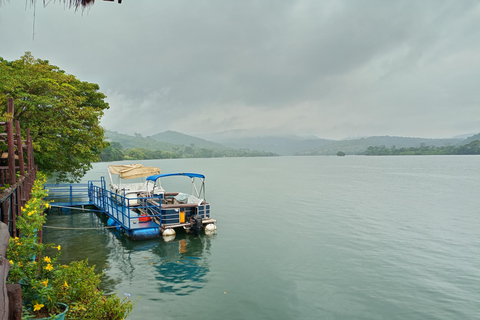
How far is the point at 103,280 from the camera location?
10930 millimetres

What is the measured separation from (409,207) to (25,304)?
30955 millimetres

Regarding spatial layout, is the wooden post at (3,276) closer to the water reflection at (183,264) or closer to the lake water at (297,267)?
the lake water at (297,267)

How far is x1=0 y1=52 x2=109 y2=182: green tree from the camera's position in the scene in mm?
16875

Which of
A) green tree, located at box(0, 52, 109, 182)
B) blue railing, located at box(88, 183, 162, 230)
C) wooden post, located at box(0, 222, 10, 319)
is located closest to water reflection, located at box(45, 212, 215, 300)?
blue railing, located at box(88, 183, 162, 230)

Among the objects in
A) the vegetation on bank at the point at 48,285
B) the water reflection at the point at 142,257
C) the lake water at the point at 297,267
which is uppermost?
the vegetation on bank at the point at 48,285

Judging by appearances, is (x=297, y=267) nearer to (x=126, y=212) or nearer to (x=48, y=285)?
(x=126, y=212)

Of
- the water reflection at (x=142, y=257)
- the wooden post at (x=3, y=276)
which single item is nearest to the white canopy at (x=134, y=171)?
the water reflection at (x=142, y=257)

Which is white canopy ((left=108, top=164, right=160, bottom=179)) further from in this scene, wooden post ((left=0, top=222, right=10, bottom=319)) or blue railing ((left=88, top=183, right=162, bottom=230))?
wooden post ((left=0, top=222, right=10, bottom=319))

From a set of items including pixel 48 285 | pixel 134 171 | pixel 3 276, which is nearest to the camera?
pixel 3 276

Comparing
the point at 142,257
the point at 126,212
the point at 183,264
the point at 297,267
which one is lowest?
the point at 297,267

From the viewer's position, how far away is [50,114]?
18438mm

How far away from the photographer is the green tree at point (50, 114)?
16875 millimetres

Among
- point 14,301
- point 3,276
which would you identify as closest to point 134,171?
point 14,301

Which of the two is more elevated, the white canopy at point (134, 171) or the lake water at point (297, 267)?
the white canopy at point (134, 171)
